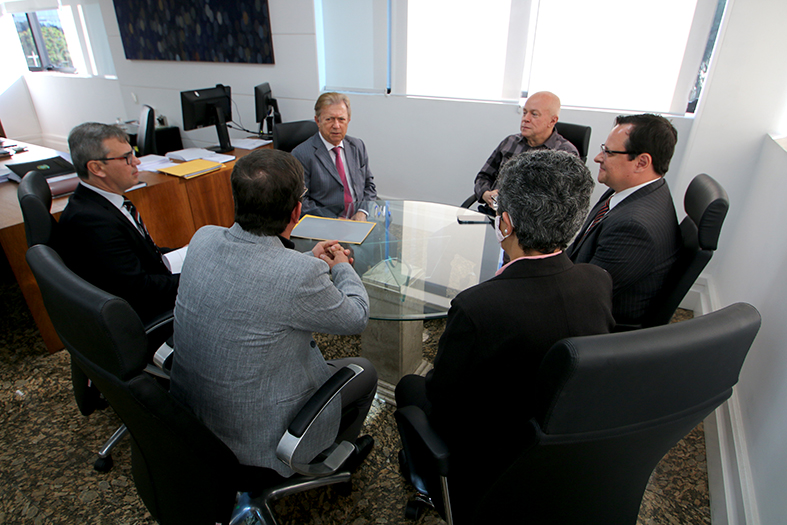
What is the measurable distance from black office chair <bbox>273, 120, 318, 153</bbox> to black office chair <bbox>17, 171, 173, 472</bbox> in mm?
1462

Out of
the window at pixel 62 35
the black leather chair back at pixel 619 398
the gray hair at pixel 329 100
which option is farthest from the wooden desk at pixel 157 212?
the window at pixel 62 35

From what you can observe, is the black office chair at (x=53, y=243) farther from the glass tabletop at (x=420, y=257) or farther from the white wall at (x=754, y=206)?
the white wall at (x=754, y=206)

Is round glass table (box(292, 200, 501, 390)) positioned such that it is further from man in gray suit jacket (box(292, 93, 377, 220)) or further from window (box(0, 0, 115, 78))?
window (box(0, 0, 115, 78))

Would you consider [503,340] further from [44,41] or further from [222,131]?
[44,41]

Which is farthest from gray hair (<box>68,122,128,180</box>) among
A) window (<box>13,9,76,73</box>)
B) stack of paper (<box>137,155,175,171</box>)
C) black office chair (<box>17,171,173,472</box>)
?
window (<box>13,9,76,73</box>)

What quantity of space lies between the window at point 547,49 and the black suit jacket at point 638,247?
1818 mm

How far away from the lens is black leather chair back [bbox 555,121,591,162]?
273 cm

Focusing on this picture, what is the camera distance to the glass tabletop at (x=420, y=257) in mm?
1769

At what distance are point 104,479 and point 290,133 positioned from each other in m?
2.28

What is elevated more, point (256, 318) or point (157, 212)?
Result: point (256, 318)

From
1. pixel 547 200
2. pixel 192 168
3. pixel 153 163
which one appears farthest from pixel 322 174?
pixel 547 200

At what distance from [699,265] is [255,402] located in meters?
1.52

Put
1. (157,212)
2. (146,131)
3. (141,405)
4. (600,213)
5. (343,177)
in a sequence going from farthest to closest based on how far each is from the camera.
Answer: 1. (146,131)
2. (157,212)
3. (343,177)
4. (600,213)
5. (141,405)

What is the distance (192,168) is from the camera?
123 inches
